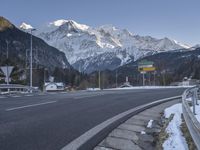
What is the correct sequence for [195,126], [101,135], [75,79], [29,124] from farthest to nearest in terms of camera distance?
[75,79] → [29,124] → [101,135] → [195,126]

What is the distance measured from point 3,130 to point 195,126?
439 centimetres

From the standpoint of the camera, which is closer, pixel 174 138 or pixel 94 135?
pixel 94 135

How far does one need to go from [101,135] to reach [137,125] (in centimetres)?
229

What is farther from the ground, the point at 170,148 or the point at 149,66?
the point at 149,66

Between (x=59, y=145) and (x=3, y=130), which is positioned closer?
(x=59, y=145)

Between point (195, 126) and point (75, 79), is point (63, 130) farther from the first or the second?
point (75, 79)

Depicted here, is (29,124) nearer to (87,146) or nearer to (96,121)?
(96,121)

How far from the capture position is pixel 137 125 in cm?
1113

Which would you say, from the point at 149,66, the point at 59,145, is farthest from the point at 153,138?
the point at 149,66

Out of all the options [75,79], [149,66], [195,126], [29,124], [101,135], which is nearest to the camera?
[195,126]

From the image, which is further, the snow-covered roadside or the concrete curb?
the snow-covered roadside

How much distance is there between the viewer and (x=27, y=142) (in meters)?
8.01

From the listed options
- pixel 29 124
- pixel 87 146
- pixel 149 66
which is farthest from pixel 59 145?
pixel 149 66

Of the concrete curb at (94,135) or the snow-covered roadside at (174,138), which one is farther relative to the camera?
the snow-covered roadside at (174,138)
